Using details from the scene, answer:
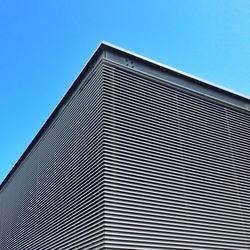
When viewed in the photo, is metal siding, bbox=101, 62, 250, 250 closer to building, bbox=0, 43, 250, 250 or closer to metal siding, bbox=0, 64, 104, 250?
building, bbox=0, 43, 250, 250

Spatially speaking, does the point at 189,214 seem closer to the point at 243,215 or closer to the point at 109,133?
the point at 243,215

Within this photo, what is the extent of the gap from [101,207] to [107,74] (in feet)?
11.4

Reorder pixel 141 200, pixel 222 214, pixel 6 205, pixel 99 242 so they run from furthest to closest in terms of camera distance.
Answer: pixel 6 205, pixel 222 214, pixel 141 200, pixel 99 242

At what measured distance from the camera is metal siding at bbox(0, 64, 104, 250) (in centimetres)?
838

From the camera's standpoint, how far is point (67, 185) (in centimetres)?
1004

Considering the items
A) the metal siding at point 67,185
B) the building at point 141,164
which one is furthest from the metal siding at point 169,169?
the metal siding at point 67,185

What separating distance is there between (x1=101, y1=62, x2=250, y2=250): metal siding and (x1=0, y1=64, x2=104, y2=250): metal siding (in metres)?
0.40

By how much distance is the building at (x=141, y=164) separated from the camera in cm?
806

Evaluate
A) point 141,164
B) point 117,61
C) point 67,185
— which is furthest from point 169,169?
point 117,61

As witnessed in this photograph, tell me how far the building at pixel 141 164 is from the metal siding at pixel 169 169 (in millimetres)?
26

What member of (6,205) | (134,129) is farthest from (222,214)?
(6,205)

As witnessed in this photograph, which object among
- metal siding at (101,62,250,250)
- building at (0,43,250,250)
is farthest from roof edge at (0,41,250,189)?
metal siding at (101,62,250,250)

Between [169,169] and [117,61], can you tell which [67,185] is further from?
[117,61]

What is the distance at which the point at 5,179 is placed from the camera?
17016mm
